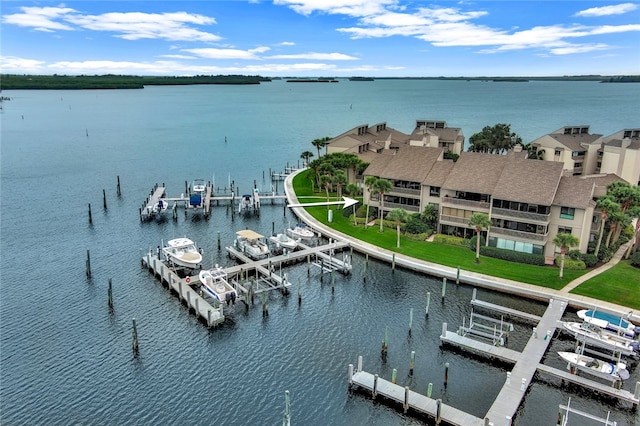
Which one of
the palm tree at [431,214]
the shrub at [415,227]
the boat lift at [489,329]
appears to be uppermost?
the palm tree at [431,214]

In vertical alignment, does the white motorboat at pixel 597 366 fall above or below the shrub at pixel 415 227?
below

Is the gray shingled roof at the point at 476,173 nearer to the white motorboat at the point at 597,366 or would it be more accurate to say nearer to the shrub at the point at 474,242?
the shrub at the point at 474,242

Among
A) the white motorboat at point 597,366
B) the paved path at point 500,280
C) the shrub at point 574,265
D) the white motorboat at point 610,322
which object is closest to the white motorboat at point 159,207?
the paved path at point 500,280

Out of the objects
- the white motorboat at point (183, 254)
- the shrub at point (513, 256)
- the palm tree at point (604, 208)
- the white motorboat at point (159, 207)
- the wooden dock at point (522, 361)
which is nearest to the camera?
the wooden dock at point (522, 361)

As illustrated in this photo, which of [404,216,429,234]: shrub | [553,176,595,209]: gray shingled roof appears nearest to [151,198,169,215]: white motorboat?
[404,216,429,234]: shrub

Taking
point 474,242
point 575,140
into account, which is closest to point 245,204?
point 474,242

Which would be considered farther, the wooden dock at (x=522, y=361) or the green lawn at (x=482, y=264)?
the green lawn at (x=482, y=264)

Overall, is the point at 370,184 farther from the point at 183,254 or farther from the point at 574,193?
the point at 183,254
